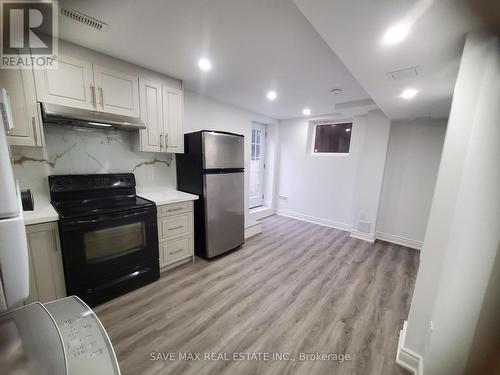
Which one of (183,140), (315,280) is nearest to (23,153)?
(183,140)

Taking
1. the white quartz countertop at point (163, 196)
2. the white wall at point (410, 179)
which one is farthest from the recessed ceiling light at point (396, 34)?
the white wall at point (410, 179)

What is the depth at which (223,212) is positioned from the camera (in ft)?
9.26

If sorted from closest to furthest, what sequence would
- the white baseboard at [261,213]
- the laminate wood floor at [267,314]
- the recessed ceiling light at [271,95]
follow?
1. the laminate wood floor at [267,314]
2. the recessed ceiling light at [271,95]
3. the white baseboard at [261,213]

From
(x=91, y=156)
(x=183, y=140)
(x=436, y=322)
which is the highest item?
(x=183, y=140)

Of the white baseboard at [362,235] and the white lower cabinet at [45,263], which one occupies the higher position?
the white lower cabinet at [45,263]

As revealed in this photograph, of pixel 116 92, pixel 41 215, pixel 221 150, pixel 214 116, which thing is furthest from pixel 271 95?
pixel 41 215

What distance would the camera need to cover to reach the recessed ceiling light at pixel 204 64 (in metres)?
1.97

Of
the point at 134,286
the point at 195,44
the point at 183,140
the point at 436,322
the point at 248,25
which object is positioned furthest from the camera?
the point at 183,140

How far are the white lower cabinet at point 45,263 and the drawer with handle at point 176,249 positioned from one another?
89cm

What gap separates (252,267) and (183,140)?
6.32 ft

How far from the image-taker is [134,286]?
6.86 feet

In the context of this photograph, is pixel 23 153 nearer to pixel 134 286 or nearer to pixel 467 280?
pixel 134 286

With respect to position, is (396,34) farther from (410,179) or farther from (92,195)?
(410,179)

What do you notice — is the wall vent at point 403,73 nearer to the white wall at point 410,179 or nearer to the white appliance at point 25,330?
the white wall at point 410,179
